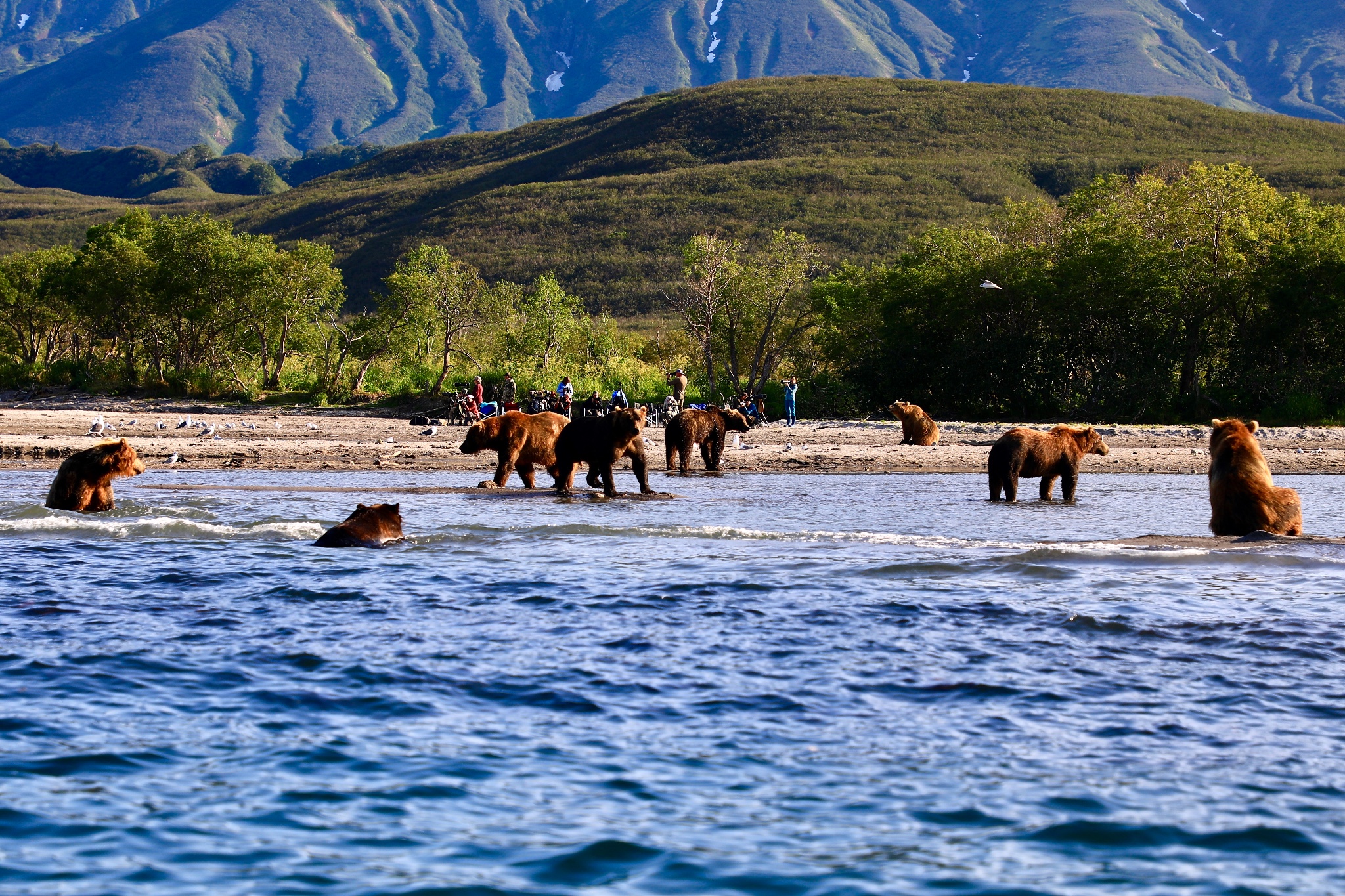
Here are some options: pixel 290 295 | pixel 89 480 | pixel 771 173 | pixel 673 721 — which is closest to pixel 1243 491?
pixel 673 721

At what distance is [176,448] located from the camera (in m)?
23.7

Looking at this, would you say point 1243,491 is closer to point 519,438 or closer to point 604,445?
point 604,445

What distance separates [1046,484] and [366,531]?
32.2 feet

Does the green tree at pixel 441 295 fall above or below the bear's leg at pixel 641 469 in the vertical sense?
above

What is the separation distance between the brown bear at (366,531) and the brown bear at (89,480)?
2843 mm

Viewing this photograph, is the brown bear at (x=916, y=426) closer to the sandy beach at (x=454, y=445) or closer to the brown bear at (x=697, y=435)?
the sandy beach at (x=454, y=445)

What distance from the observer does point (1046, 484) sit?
56.1 ft

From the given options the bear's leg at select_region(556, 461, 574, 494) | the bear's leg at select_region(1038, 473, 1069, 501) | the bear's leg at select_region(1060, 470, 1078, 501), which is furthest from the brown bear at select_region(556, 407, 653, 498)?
the bear's leg at select_region(1060, 470, 1078, 501)

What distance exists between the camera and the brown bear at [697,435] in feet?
71.6

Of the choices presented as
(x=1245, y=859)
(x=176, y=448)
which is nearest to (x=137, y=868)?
(x=1245, y=859)

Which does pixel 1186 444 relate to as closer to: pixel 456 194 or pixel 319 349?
pixel 319 349

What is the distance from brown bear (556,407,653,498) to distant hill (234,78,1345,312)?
2743 inches

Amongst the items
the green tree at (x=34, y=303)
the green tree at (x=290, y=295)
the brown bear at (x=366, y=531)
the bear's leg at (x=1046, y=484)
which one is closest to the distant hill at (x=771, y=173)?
the green tree at (x=34, y=303)

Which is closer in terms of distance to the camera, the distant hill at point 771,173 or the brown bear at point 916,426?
the brown bear at point 916,426
